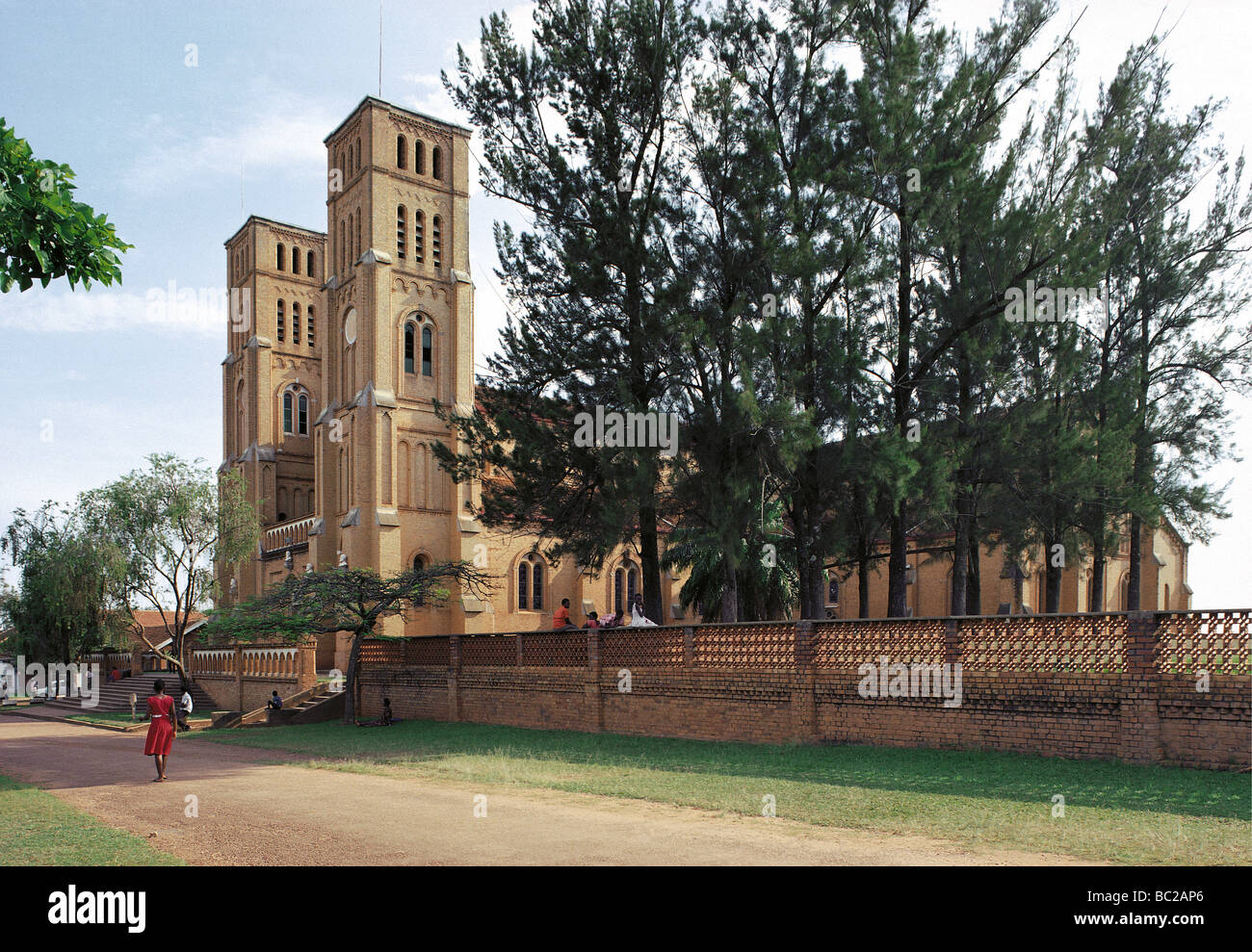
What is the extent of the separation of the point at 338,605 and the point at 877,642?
15676mm

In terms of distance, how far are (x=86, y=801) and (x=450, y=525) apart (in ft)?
88.5

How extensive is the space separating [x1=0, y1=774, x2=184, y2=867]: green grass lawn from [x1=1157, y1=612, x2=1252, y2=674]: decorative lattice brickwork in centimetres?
1086

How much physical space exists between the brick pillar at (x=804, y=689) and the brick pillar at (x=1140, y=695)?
451cm

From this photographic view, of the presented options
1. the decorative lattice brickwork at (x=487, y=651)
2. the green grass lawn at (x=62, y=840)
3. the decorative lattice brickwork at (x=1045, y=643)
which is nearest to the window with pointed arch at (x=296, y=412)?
the decorative lattice brickwork at (x=487, y=651)

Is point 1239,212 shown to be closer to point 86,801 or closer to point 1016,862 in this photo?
point 1016,862

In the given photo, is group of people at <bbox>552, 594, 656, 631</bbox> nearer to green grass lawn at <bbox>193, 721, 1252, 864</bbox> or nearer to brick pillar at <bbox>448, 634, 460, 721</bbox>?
green grass lawn at <bbox>193, 721, 1252, 864</bbox>

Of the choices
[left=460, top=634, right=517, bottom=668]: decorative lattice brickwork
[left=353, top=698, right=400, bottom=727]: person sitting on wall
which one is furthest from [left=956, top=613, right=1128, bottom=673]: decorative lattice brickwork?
[left=353, top=698, right=400, bottom=727]: person sitting on wall

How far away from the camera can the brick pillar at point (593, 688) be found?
724 inches

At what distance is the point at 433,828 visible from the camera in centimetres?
913

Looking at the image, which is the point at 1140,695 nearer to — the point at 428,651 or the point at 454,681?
the point at 454,681

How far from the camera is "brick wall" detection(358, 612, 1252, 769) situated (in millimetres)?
11023

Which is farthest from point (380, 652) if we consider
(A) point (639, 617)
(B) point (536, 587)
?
(B) point (536, 587)

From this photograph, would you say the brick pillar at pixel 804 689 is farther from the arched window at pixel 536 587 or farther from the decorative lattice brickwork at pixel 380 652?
the arched window at pixel 536 587

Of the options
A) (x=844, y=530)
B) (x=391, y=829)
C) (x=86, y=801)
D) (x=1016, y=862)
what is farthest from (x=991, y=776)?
(x=86, y=801)
